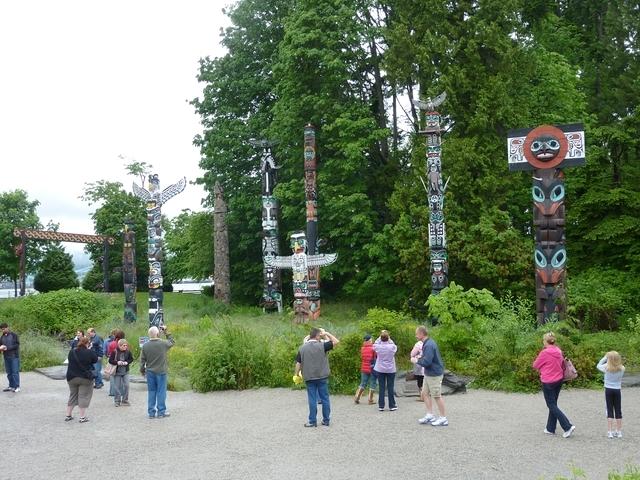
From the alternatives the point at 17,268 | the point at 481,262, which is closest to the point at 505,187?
the point at 481,262

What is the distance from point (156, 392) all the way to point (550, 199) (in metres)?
10.6

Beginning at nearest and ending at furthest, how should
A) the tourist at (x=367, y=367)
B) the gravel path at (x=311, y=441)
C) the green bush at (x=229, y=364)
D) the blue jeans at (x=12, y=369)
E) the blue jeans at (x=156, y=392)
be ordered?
the gravel path at (x=311, y=441) → the blue jeans at (x=156, y=392) → the tourist at (x=367, y=367) → the green bush at (x=229, y=364) → the blue jeans at (x=12, y=369)

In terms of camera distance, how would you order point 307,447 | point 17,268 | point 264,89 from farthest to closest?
point 17,268 → point 264,89 → point 307,447

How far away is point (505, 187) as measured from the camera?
24156 mm

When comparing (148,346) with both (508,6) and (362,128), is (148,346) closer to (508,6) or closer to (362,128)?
(362,128)

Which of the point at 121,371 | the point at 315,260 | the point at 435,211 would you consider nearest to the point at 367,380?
the point at 121,371

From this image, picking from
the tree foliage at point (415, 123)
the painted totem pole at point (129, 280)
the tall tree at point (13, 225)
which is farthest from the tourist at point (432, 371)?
the tall tree at point (13, 225)

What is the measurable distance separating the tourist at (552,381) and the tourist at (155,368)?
5577 mm

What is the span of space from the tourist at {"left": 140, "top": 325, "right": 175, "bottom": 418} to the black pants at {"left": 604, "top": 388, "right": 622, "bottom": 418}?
6412mm

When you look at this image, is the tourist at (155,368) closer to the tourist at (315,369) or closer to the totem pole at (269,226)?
the tourist at (315,369)

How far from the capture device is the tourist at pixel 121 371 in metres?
12.0

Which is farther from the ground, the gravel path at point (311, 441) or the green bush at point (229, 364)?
the green bush at point (229, 364)

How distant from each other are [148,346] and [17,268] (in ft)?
139

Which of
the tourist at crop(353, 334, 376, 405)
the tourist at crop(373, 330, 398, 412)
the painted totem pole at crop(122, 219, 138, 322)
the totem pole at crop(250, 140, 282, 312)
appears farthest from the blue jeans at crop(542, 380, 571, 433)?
the painted totem pole at crop(122, 219, 138, 322)
